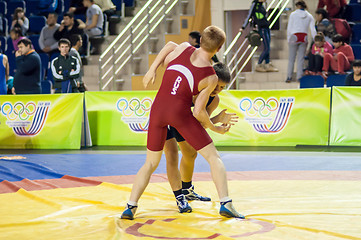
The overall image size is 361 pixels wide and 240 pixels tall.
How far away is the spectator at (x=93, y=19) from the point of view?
1416cm

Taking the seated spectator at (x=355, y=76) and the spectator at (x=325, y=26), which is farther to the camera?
the spectator at (x=325, y=26)

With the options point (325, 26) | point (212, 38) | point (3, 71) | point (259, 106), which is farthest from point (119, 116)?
point (212, 38)

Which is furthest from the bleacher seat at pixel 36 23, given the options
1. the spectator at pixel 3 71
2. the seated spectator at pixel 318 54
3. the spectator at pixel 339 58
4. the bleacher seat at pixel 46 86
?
the spectator at pixel 339 58

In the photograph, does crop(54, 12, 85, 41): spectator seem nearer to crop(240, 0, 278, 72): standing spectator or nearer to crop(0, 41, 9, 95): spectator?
crop(0, 41, 9, 95): spectator

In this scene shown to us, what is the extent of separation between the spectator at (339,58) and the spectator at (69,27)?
223 inches

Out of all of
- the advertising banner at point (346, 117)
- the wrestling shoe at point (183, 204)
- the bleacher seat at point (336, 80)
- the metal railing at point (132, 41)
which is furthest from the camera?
the metal railing at point (132, 41)

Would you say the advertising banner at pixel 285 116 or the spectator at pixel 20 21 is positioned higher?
the spectator at pixel 20 21

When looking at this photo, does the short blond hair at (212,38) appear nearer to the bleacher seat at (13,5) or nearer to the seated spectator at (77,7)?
the seated spectator at (77,7)

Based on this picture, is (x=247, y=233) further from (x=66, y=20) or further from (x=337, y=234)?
(x=66, y=20)

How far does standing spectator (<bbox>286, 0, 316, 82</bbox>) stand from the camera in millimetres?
12656

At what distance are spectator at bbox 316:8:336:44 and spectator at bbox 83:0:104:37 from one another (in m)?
5.09

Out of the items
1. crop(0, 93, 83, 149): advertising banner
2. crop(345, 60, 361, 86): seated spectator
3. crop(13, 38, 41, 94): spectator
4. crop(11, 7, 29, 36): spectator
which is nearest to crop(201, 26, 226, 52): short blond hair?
crop(0, 93, 83, 149): advertising banner

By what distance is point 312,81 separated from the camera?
11656 millimetres

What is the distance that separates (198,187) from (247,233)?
6.37 feet
